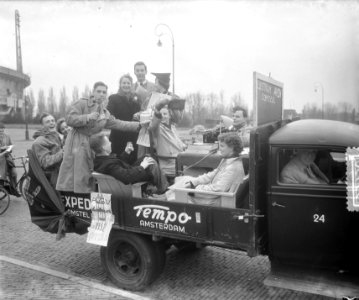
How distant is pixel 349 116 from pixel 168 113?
2224mm

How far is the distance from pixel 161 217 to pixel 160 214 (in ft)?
0.11

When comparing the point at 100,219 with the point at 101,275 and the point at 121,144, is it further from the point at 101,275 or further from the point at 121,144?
the point at 121,144

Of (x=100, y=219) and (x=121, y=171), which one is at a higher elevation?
(x=121, y=171)

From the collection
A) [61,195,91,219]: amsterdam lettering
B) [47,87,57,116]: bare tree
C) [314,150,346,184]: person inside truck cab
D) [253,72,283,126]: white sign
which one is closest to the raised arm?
[61,195,91,219]: amsterdam lettering

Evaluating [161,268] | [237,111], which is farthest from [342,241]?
[237,111]

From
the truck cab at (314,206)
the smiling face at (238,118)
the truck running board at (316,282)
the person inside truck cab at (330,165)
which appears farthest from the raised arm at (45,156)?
the person inside truck cab at (330,165)

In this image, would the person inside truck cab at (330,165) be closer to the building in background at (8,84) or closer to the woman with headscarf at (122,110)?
the woman with headscarf at (122,110)

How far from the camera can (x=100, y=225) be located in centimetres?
467

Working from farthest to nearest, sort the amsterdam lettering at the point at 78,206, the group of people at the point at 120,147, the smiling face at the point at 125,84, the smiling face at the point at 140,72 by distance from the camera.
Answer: the smiling face at the point at 140,72 < the smiling face at the point at 125,84 < the amsterdam lettering at the point at 78,206 < the group of people at the point at 120,147

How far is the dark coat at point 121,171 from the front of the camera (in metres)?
4.59

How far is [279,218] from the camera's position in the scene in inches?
154

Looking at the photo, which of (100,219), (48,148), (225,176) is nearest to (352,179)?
(225,176)

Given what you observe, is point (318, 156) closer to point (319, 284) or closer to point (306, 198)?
point (306, 198)

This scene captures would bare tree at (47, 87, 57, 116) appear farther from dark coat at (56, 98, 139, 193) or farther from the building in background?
dark coat at (56, 98, 139, 193)
